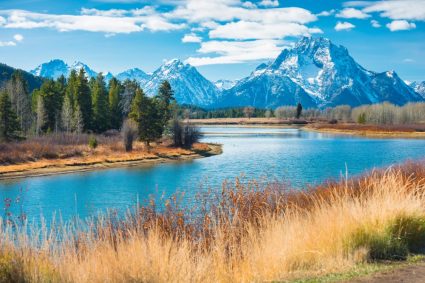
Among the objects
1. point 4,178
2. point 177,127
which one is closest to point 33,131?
point 177,127

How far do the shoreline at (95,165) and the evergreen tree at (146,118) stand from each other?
24.0ft

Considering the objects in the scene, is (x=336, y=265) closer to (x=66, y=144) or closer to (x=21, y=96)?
(x=66, y=144)

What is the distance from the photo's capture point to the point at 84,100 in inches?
3565

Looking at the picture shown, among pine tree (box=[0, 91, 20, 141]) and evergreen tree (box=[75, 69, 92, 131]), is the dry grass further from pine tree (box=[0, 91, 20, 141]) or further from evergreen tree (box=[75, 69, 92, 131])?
evergreen tree (box=[75, 69, 92, 131])

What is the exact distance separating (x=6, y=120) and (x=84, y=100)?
76.9 ft

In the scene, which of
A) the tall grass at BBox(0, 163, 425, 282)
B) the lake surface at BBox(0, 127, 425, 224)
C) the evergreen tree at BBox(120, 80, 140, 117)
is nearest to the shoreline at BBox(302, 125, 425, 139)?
the evergreen tree at BBox(120, 80, 140, 117)

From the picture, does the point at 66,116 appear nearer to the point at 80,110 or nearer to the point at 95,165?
the point at 80,110

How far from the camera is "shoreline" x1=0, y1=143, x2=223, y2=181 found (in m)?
53.4

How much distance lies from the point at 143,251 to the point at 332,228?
4.03 metres

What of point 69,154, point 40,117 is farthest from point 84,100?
point 69,154

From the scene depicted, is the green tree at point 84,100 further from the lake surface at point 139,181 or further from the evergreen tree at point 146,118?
the lake surface at point 139,181

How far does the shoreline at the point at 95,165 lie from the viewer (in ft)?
175

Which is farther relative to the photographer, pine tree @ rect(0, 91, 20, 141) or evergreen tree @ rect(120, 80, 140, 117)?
evergreen tree @ rect(120, 80, 140, 117)

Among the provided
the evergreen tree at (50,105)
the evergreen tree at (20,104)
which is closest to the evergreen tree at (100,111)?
the evergreen tree at (50,105)
